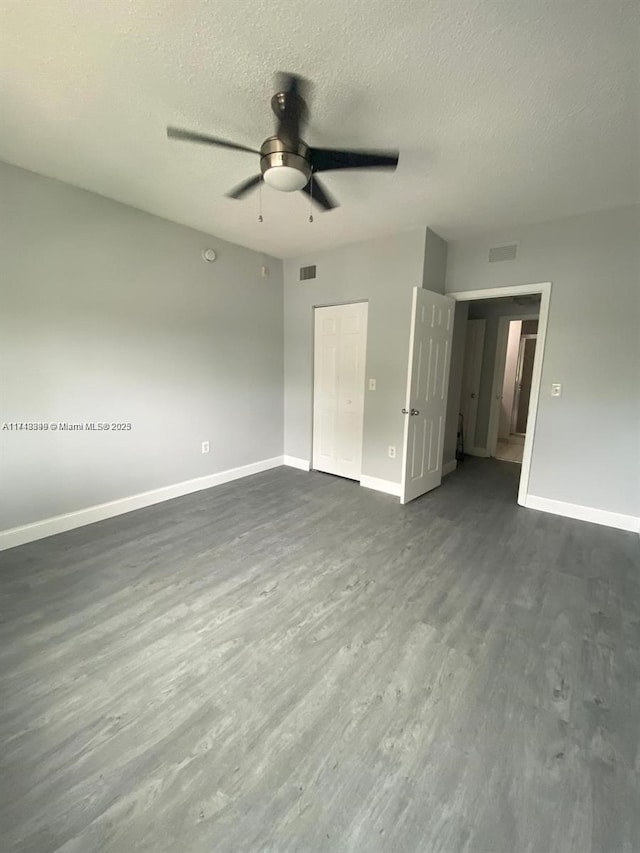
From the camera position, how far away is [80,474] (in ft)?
9.70

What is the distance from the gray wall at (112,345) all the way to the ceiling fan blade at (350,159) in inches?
78.3

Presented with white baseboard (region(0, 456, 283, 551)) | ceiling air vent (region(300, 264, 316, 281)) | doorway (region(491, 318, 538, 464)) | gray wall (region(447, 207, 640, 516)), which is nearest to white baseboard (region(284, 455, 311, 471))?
white baseboard (region(0, 456, 283, 551))

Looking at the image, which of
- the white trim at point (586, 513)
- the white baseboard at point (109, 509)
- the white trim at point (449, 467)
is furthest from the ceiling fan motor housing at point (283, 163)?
the white trim at point (449, 467)

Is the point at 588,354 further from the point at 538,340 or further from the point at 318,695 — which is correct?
the point at 318,695

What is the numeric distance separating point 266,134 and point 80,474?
9.35 feet

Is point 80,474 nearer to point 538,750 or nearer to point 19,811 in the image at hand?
A: point 19,811

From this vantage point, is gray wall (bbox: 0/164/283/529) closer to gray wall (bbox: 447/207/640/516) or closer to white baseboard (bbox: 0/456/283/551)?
white baseboard (bbox: 0/456/283/551)

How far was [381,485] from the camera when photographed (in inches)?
156

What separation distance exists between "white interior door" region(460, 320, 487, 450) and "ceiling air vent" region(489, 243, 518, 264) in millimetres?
2021

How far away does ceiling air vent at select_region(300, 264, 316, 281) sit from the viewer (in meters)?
4.25

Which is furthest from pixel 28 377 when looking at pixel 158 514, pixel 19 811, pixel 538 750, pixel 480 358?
pixel 480 358

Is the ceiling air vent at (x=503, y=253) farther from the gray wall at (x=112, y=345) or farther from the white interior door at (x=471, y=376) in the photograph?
the gray wall at (x=112, y=345)

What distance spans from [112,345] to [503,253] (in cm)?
373

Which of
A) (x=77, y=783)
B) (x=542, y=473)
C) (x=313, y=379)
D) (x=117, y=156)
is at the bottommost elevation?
(x=77, y=783)
